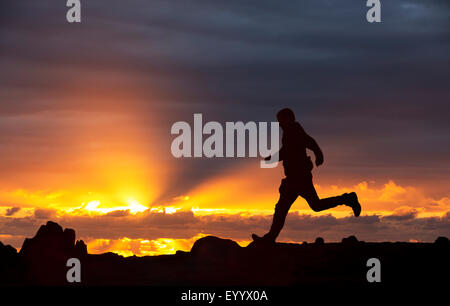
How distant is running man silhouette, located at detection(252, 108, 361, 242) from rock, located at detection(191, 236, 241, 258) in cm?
149

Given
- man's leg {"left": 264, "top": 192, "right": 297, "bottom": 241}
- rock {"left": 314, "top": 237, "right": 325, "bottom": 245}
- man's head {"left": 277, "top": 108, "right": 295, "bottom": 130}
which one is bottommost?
rock {"left": 314, "top": 237, "right": 325, "bottom": 245}

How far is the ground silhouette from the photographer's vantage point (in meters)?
19.0

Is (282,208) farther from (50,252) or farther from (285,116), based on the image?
(50,252)

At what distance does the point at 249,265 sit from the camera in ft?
65.5

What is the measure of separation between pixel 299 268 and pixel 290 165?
287 cm

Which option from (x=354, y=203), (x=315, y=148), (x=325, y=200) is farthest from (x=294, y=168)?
(x=354, y=203)

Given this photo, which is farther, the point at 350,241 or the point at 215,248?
the point at 350,241

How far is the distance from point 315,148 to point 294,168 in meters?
0.85

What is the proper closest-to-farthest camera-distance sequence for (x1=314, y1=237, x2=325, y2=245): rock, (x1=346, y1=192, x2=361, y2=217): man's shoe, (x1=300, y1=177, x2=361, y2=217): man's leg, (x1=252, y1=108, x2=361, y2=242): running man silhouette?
(x1=252, y1=108, x2=361, y2=242): running man silhouette
(x1=300, y1=177, x2=361, y2=217): man's leg
(x1=346, y1=192, x2=361, y2=217): man's shoe
(x1=314, y1=237, x2=325, y2=245): rock

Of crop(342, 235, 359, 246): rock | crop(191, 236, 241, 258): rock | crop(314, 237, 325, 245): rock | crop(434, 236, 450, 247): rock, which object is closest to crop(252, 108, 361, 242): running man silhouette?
crop(191, 236, 241, 258): rock

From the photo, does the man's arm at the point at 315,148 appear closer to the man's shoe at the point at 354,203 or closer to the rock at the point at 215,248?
the man's shoe at the point at 354,203

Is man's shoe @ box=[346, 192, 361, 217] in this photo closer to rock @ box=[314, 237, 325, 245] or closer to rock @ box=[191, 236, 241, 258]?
rock @ box=[314, 237, 325, 245]
